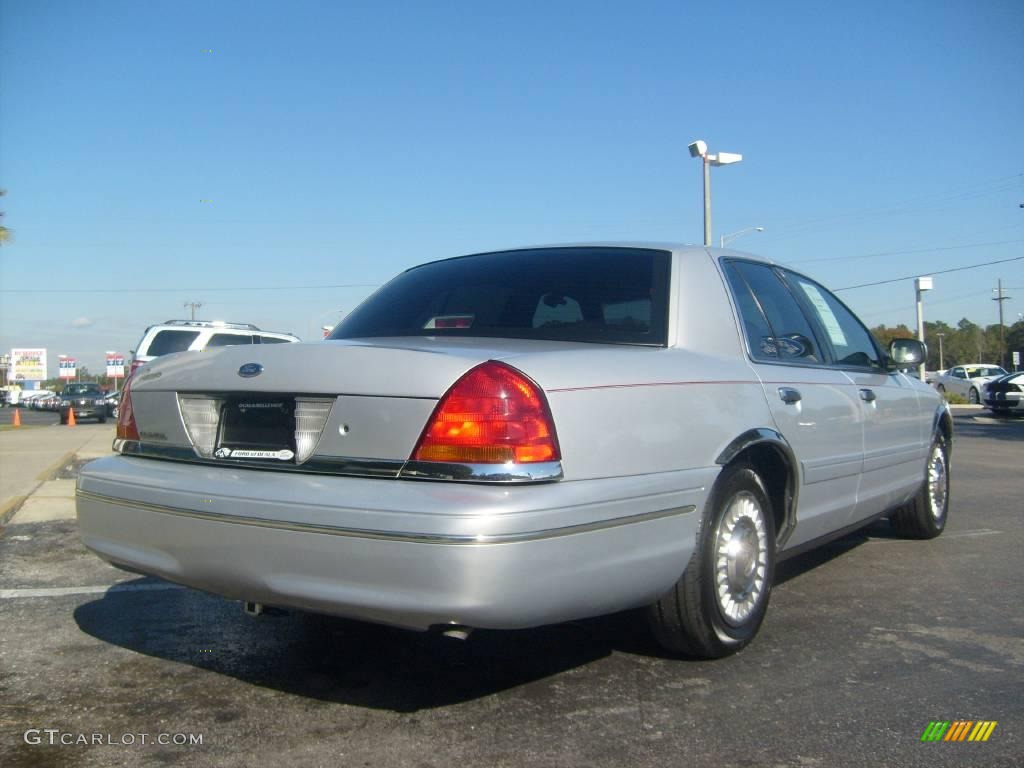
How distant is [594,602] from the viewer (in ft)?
9.52

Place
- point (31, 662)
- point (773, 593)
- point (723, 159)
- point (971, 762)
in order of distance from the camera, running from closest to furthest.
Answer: point (971, 762) → point (31, 662) → point (773, 593) → point (723, 159)

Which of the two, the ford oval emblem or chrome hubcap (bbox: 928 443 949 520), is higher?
the ford oval emblem

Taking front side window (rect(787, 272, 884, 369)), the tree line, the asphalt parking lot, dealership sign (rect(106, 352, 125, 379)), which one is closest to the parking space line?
the asphalt parking lot

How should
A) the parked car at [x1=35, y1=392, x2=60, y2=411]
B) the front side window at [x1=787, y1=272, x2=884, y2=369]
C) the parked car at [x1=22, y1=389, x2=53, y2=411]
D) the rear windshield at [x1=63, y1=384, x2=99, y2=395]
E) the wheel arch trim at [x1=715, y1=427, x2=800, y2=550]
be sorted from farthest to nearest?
the parked car at [x1=22, y1=389, x2=53, y2=411] < the parked car at [x1=35, y1=392, x2=60, y2=411] < the rear windshield at [x1=63, y1=384, x2=99, y2=395] < the front side window at [x1=787, y1=272, x2=884, y2=369] < the wheel arch trim at [x1=715, y1=427, x2=800, y2=550]

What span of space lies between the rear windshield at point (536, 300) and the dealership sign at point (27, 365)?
109 m

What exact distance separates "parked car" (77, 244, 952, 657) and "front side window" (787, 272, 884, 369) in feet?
1.70

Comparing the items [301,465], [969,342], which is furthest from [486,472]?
[969,342]

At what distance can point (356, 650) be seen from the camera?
3.80m

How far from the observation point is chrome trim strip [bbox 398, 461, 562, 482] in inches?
107

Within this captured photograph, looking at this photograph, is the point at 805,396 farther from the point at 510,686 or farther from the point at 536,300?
the point at 510,686

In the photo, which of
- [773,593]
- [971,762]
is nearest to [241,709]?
[971,762]

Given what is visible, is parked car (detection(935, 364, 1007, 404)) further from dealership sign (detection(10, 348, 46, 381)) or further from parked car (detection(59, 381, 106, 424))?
dealership sign (detection(10, 348, 46, 381))

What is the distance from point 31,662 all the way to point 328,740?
60.8 inches

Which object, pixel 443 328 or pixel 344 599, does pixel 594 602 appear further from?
pixel 443 328
